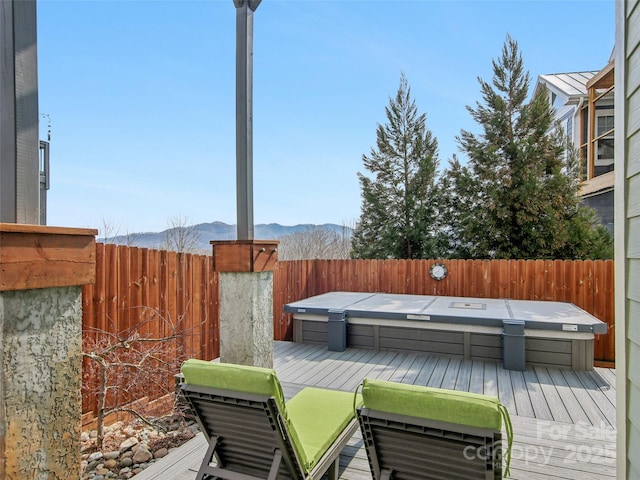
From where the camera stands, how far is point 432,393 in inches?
61.8

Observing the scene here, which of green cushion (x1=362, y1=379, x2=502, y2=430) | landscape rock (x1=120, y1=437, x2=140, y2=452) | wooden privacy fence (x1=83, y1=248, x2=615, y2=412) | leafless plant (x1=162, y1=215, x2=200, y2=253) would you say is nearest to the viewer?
green cushion (x1=362, y1=379, x2=502, y2=430)

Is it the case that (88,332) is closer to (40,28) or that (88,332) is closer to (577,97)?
(40,28)

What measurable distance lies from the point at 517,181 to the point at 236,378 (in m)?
9.33

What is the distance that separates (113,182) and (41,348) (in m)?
8.58

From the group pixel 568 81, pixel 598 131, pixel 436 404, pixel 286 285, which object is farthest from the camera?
pixel 568 81

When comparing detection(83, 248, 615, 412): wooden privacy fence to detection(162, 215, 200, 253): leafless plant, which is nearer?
detection(83, 248, 615, 412): wooden privacy fence

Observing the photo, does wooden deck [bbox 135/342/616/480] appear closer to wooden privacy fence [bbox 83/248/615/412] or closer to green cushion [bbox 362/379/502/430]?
green cushion [bbox 362/379/502/430]

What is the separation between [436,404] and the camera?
156 centimetres

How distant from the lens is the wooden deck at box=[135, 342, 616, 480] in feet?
7.94

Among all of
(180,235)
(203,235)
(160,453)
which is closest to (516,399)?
(160,453)

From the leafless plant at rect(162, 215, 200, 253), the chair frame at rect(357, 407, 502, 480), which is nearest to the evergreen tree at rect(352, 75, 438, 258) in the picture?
the leafless plant at rect(162, 215, 200, 253)

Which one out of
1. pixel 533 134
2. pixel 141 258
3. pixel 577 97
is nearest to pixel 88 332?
pixel 141 258

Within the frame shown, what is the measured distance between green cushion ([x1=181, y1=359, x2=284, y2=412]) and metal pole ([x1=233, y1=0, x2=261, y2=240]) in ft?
5.26

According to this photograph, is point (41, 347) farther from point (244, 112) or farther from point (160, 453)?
point (244, 112)
